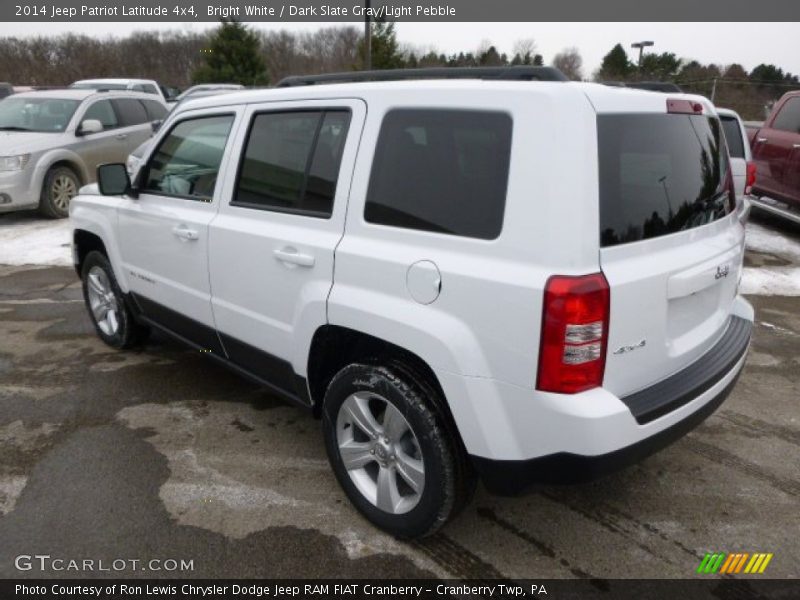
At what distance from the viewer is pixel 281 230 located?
271cm

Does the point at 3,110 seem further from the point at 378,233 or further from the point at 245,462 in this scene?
the point at 378,233

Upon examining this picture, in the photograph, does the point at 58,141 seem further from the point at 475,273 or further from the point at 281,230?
the point at 475,273

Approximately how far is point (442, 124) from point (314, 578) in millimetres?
1774

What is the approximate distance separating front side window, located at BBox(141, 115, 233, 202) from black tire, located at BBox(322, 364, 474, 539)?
141 cm

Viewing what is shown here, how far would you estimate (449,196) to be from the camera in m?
2.14

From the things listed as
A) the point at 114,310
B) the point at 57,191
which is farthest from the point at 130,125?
the point at 114,310

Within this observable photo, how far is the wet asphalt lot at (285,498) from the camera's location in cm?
245

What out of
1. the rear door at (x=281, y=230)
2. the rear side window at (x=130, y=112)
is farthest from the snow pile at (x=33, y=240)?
the rear door at (x=281, y=230)

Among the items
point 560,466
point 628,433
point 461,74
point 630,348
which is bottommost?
point 560,466

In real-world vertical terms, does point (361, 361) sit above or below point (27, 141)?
below

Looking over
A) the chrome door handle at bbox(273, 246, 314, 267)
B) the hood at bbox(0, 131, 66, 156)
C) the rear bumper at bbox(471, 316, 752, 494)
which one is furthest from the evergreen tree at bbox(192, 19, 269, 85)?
the rear bumper at bbox(471, 316, 752, 494)

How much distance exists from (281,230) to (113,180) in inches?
66.0

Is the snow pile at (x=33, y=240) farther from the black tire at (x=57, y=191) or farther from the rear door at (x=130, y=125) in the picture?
the rear door at (x=130, y=125)

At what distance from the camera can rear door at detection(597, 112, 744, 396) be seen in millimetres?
1984
